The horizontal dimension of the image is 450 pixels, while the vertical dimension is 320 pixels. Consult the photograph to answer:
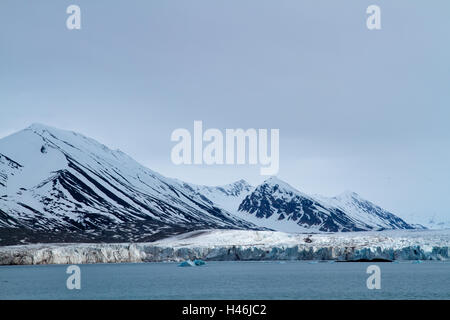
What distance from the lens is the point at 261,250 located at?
15838 cm

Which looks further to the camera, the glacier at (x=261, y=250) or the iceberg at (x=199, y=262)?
the glacier at (x=261, y=250)

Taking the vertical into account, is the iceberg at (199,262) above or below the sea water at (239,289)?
below

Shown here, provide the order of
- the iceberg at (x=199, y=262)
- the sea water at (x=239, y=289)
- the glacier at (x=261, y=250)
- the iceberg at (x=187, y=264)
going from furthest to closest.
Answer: the glacier at (x=261, y=250)
the iceberg at (x=199, y=262)
the iceberg at (x=187, y=264)
the sea water at (x=239, y=289)

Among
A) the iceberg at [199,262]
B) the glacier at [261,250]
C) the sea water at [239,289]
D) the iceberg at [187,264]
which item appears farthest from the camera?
the glacier at [261,250]

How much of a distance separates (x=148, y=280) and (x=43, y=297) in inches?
982

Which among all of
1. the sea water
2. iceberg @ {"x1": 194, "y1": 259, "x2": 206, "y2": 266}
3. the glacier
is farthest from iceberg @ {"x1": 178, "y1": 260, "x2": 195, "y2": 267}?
Answer: the sea water

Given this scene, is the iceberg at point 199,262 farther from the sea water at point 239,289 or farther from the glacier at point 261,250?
the sea water at point 239,289

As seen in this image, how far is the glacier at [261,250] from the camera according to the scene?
465ft

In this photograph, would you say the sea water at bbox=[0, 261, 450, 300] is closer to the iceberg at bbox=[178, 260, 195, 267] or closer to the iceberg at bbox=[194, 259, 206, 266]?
the iceberg at bbox=[178, 260, 195, 267]

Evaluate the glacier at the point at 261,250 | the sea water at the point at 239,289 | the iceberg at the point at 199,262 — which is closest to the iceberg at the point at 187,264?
the iceberg at the point at 199,262

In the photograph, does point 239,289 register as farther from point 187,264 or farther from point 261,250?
point 261,250

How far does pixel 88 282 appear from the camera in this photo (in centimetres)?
9019
